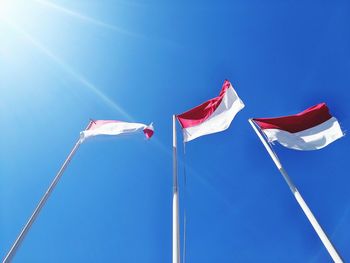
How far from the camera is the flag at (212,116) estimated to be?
16.1 metres

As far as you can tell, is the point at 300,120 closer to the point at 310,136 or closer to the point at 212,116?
the point at 310,136

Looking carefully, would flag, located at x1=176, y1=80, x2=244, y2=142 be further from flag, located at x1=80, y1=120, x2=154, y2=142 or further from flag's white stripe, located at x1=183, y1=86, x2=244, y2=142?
flag, located at x1=80, y1=120, x2=154, y2=142

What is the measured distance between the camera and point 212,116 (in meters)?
16.7

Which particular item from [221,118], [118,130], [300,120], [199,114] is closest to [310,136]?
[300,120]

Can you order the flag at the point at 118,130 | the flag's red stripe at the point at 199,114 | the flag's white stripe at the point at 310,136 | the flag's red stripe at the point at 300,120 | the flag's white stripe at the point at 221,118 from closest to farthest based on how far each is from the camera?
the flag's white stripe at the point at 310,136 < the flag's white stripe at the point at 221,118 < the flag's red stripe at the point at 300,120 < the flag at the point at 118,130 < the flag's red stripe at the point at 199,114

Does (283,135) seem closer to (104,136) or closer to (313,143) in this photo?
(313,143)

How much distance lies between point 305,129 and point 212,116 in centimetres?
410

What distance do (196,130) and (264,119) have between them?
3048mm

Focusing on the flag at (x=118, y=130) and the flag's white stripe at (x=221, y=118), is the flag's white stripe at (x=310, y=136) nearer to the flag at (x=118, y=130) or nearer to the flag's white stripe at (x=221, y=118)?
the flag's white stripe at (x=221, y=118)

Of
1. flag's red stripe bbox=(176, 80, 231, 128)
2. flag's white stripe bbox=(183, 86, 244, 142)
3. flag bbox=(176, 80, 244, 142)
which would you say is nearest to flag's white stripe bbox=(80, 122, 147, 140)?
flag's red stripe bbox=(176, 80, 231, 128)

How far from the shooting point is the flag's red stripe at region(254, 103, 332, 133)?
1612 cm

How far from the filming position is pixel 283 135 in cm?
1579

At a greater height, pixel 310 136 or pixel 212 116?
pixel 212 116

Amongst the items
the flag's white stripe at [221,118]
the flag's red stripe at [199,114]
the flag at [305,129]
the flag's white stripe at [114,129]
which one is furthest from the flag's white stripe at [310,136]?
the flag's white stripe at [114,129]
